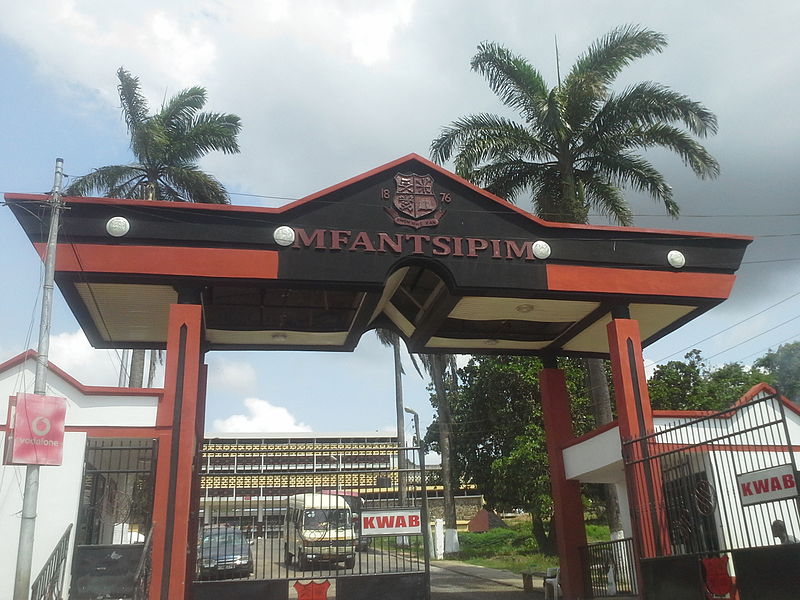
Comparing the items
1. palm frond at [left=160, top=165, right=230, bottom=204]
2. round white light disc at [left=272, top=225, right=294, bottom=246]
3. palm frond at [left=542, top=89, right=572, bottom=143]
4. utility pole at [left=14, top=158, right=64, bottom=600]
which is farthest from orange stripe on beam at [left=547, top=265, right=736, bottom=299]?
palm frond at [left=160, top=165, right=230, bottom=204]

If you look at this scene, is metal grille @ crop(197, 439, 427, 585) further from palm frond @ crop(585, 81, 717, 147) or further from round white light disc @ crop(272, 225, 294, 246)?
palm frond @ crop(585, 81, 717, 147)

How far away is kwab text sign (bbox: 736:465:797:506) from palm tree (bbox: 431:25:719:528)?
11.4 metres

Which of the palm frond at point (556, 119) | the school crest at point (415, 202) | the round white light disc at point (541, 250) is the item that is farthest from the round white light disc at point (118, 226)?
the palm frond at point (556, 119)

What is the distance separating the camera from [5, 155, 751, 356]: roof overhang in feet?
44.4

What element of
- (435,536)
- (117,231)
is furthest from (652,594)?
(435,536)

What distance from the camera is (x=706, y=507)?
1101 centimetres

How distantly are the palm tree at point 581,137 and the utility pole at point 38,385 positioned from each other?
40.4ft

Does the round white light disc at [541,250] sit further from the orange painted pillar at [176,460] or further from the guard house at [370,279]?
the orange painted pillar at [176,460]

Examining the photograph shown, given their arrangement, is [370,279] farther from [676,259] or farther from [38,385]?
[676,259]

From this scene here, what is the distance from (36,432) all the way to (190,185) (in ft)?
63.8

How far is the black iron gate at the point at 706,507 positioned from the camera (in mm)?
9312

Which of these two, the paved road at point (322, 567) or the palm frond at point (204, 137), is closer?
the paved road at point (322, 567)

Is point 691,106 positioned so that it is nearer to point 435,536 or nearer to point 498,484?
point 498,484

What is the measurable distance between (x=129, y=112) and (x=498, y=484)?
70.4 ft
